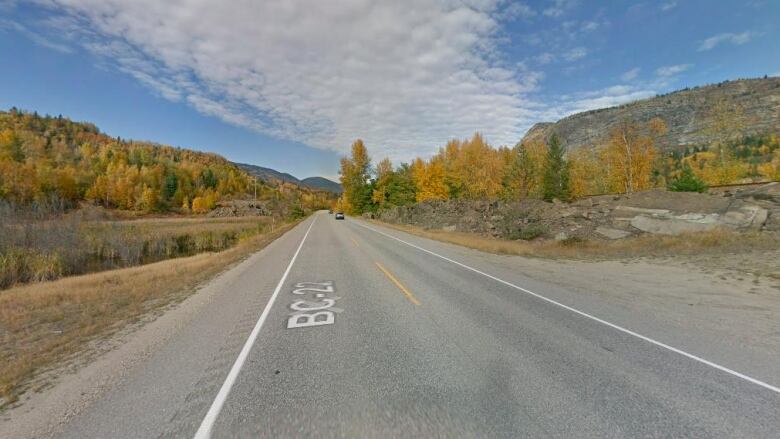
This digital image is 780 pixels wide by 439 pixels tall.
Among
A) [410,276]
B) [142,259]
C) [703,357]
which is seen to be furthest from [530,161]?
[142,259]

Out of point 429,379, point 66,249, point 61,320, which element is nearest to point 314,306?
point 429,379

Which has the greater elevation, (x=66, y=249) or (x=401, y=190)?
(x=401, y=190)

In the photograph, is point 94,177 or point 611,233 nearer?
point 611,233

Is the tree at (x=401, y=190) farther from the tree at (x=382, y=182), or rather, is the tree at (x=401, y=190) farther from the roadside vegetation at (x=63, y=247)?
the roadside vegetation at (x=63, y=247)

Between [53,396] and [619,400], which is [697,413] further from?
[53,396]

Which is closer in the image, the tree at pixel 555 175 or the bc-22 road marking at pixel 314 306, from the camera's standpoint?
the bc-22 road marking at pixel 314 306

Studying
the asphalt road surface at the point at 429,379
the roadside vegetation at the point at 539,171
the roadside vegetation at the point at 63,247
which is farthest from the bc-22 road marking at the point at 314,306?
the roadside vegetation at the point at 539,171

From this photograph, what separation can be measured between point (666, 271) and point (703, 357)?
25.5 feet

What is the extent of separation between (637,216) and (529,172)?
22577 millimetres

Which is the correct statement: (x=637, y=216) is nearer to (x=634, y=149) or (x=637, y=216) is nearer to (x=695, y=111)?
(x=634, y=149)

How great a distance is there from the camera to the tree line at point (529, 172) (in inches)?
1410

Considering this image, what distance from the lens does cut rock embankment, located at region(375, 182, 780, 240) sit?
14430 millimetres

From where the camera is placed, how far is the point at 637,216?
17.3 m

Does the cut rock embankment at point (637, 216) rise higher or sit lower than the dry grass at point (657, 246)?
higher
